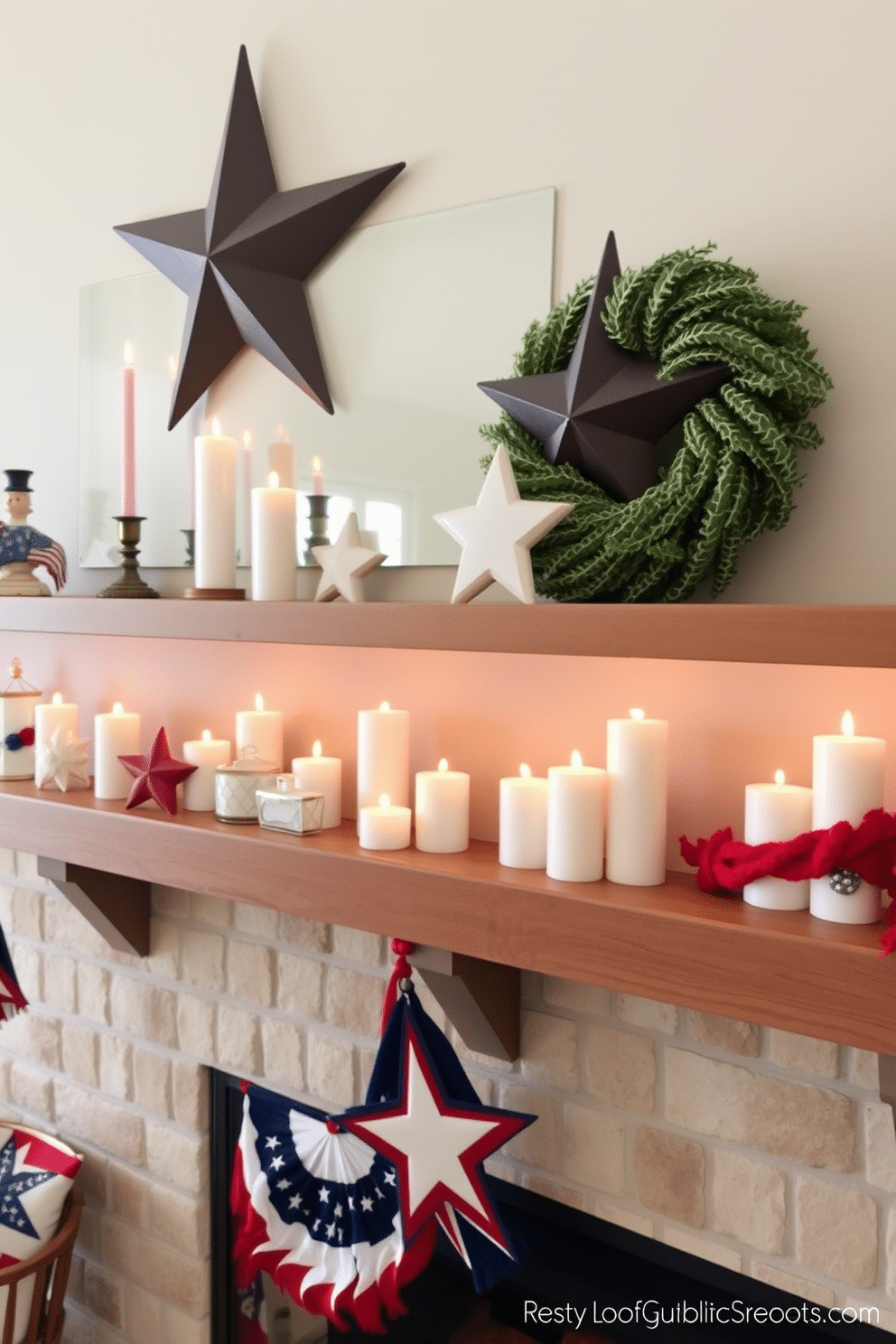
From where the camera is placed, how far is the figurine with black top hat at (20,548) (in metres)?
1.42

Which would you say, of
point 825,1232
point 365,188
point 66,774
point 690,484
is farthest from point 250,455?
point 825,1232

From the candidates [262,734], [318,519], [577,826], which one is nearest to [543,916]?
[577,826]

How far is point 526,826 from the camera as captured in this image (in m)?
1.04

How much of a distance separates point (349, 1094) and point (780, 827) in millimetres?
670

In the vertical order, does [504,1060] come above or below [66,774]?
below

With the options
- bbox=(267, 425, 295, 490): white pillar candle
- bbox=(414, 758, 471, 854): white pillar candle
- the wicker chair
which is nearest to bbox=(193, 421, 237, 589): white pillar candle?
bbox=(267, 425, 295, 490): white pillar candle

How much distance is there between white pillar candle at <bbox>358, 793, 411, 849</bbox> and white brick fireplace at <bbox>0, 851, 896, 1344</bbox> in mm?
216

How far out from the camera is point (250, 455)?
4.49 ft

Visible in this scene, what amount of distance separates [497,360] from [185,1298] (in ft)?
4.24

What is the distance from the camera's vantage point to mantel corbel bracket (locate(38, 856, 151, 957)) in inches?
54.2

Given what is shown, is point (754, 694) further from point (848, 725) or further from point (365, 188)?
point (365, 188)

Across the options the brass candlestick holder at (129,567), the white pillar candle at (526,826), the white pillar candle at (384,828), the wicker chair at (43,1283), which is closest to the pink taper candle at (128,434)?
the brass candlestick holder at (129,567)

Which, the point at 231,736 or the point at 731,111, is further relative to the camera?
the point at 231,736

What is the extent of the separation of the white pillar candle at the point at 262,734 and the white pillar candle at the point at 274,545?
0.51 ft
